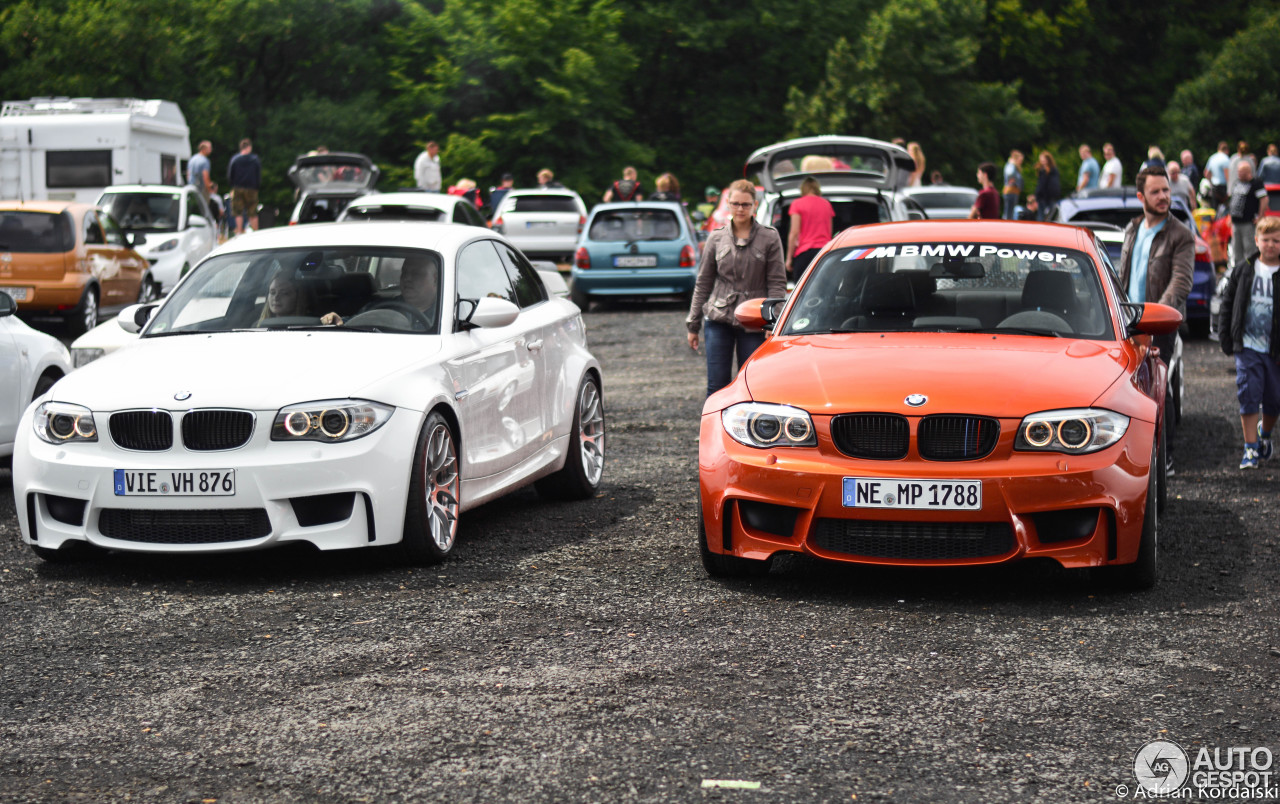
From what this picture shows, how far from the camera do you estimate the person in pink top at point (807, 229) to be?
49.5 ft

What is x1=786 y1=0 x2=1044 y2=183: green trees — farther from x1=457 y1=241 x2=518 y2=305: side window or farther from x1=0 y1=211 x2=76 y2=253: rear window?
x1=457 y1=241 x2=518 y2=305: side window

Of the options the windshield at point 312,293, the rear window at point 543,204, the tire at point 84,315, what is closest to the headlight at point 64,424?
the windshield at point 312,293

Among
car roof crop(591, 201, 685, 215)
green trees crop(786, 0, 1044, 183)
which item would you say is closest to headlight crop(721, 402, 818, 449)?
car roof crop(591, 201, 685, 215)

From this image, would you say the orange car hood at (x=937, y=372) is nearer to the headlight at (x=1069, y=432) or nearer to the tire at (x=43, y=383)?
the headlight at (x=1069, y=432)

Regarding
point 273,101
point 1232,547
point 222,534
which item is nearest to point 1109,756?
point 1232,547

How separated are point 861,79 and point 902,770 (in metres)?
45.4

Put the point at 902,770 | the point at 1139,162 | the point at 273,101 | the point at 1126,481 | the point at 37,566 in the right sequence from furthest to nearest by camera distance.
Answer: the point at 1139,162
the point at 273,101
the point at 37,566
the point at 1126,481
the point at 902,770

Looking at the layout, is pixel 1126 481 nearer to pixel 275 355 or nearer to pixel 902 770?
pixel 902 770

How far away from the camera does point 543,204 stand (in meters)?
27.9

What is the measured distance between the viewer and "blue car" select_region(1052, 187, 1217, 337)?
16953 mm

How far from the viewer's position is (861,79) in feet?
158

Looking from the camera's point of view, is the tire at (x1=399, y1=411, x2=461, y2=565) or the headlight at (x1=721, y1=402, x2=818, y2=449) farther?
the tire at (x1=399, y1=411, x2=461, y2=565)

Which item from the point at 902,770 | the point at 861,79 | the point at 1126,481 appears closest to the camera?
the point at 902,770

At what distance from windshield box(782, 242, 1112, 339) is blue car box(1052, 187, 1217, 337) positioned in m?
7.98
